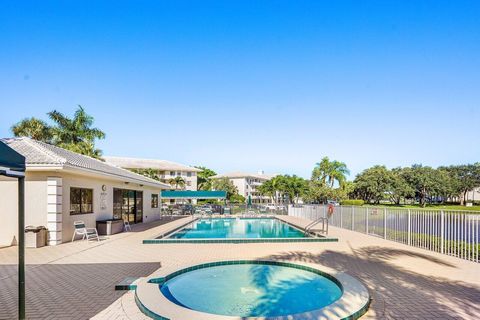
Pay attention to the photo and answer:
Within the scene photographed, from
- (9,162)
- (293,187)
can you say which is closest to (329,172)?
(293,187)

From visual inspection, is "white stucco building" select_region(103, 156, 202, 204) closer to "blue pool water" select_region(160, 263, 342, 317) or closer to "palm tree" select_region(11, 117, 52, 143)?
"palm tree" select_region(11, 117, 52, 143)

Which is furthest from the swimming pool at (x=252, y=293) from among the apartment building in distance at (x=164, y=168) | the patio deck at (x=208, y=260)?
the apartment building in distance at (x=164, y=168)

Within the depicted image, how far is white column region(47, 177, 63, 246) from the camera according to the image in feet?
36.8

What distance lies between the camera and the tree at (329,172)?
186 ft

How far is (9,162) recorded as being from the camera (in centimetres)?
377

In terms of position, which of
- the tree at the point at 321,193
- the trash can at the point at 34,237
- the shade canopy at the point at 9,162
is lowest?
the tree at the point at 321,193

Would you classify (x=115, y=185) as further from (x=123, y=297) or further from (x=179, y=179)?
(x=179, y=179)

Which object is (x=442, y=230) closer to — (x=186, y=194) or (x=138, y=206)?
(x=138, y=206)

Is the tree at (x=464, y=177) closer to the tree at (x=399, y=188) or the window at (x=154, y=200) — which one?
the tree at (x=399, y=188)

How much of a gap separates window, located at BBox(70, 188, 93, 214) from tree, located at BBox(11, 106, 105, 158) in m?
17.4

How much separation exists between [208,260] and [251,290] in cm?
209

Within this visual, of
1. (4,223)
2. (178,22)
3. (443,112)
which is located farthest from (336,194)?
(4,223)

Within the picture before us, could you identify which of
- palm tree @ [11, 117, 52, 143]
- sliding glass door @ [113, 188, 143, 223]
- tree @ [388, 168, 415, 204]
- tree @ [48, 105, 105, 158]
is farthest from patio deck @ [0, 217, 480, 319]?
tree @ [388, 168, 415, 204]

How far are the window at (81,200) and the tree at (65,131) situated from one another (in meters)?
17.4
